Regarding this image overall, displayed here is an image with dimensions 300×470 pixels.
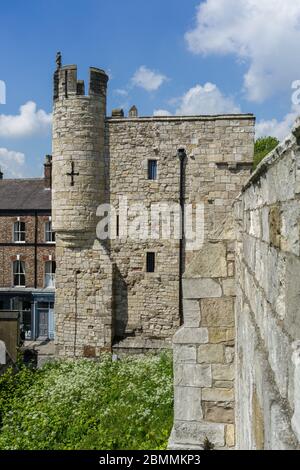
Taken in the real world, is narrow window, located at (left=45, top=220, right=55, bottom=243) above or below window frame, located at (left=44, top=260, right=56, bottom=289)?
above

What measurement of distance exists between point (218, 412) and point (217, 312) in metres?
1.22

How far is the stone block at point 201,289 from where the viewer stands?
5.55m

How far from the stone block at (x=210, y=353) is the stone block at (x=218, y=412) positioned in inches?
20.0

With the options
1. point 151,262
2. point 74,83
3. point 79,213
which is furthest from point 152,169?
point 74,83

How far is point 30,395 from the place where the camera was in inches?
469

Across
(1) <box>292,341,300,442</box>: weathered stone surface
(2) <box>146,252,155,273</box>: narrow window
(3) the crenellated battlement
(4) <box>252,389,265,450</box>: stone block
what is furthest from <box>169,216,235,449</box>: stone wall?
(3) the crenellated battlement

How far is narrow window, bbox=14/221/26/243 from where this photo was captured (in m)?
26.0

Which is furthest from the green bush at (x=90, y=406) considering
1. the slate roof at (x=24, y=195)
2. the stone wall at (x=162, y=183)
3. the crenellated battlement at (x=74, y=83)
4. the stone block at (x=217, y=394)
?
the slate roof at (x=24, y=195)

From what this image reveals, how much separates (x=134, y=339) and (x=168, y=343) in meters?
1.24

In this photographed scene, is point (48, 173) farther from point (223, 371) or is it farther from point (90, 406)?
point (223, 371)

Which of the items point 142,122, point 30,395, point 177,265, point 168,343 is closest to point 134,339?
point 168,343

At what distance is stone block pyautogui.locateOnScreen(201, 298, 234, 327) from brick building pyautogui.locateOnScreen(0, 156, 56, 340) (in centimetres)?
2077

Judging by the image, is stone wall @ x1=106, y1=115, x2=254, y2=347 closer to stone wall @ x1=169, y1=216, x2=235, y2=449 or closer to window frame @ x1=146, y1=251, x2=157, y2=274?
window frame @ x1=146, y1=251, x2=157, y2=274
